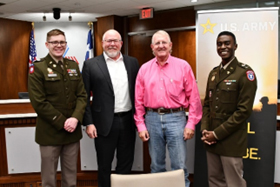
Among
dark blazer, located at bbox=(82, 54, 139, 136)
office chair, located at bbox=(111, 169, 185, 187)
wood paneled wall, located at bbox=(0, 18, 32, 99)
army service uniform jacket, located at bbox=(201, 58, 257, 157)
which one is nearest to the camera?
office chair, located at bbox=(111, 169, 185, 187)

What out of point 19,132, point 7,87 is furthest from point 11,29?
point 19,132

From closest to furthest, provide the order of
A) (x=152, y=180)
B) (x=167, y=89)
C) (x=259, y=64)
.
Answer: (x=152, y=180)
(x=167, y=89)
(x=259, y=64)

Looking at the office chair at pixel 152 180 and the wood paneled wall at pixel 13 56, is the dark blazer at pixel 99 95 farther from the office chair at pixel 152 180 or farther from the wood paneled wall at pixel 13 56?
the wood paneled wall at pixel 13 56

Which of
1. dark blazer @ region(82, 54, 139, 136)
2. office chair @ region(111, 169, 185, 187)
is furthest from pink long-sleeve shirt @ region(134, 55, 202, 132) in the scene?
office chair @ region(111, 169, 185, 187)

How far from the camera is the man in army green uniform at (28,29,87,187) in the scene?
2.07 meters

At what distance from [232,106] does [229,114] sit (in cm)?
6

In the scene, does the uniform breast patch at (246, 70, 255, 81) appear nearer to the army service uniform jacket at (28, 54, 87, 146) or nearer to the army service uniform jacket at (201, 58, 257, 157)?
the army service uniform jacket at (201, 58, 257, 157)

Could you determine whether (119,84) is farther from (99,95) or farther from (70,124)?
(70,124)

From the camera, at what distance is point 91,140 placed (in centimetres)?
296

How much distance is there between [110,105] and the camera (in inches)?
90.4

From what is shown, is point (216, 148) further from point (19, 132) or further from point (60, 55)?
point (19, 132)

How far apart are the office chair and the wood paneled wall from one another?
7.64 meters

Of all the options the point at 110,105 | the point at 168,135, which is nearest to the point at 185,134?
the point at 168,135

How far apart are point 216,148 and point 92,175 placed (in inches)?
59.5
